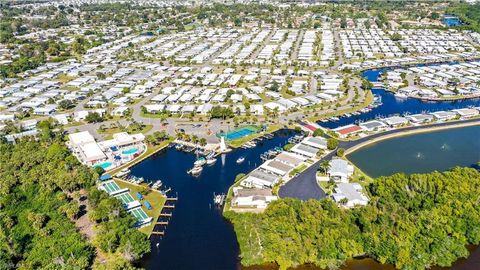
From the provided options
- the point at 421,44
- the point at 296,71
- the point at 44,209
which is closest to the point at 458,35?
the point at 421,44

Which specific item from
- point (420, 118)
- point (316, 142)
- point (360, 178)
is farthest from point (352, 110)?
point (360, 178)

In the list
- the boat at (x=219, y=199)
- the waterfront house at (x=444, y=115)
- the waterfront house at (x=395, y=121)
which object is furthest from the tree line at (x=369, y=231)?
the waterfront house at (x=444, y=115)

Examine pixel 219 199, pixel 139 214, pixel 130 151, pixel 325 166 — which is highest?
pixel 325 166

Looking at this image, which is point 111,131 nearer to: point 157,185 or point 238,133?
point 157,185

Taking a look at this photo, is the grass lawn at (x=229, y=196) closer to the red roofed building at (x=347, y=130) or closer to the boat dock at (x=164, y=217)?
the boat dock at (x=164, y=217)

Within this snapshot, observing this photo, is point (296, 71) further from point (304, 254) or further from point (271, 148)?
point (304, 254)

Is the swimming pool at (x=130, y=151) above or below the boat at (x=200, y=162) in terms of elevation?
above
